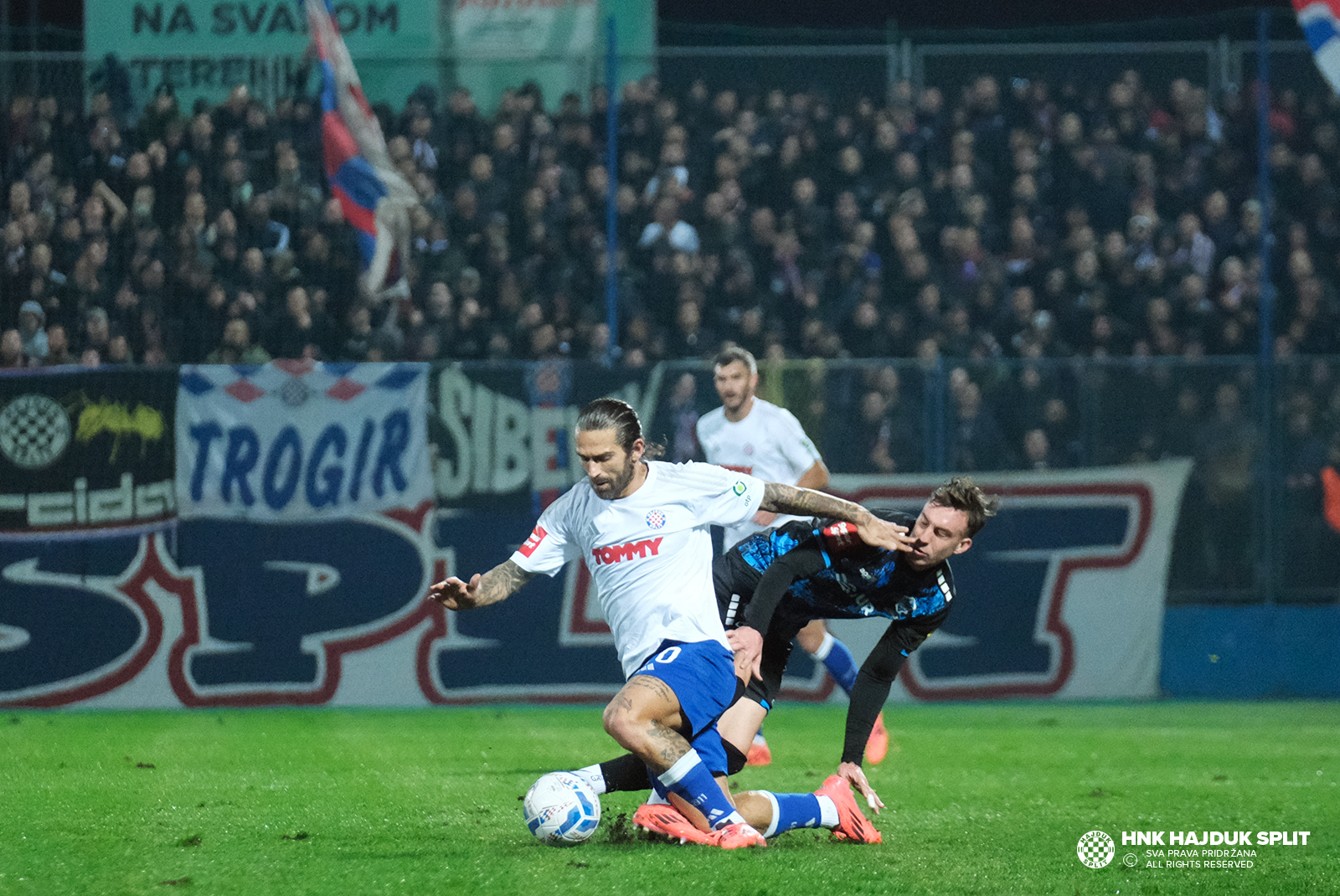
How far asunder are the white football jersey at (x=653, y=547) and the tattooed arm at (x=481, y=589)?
63 millimetres

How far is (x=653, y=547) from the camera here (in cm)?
621

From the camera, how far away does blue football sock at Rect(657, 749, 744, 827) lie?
587cm

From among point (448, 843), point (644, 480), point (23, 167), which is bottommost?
point (448, 843)

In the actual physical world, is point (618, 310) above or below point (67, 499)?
above

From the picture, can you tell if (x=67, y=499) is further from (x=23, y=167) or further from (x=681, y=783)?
(x=681, y=783)

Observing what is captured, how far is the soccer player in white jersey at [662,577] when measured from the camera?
591 centimetres

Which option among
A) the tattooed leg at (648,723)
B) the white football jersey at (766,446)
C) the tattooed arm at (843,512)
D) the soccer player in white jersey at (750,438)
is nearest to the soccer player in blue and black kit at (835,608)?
the tattooed arm at (843,512)

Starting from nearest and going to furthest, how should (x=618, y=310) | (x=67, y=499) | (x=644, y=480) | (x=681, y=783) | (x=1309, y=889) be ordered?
(x=1309, y=889) → (x=681, y=783) → (x=644, y=480) → (x=67, y=499) → (x=618, y=310)

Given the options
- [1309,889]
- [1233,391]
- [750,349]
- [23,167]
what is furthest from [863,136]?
[1309,889]

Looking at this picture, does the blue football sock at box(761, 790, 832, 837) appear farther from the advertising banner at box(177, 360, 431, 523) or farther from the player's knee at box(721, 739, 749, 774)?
the advertising banner at box(177, 360, 431, 523)

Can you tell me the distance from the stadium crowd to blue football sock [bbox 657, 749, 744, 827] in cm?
648

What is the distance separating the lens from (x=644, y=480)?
6.27m

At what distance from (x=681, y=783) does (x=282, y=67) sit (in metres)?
8.91

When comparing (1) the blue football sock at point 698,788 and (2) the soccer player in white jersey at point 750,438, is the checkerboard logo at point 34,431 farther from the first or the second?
(1) the blue football sock at point 698,788
